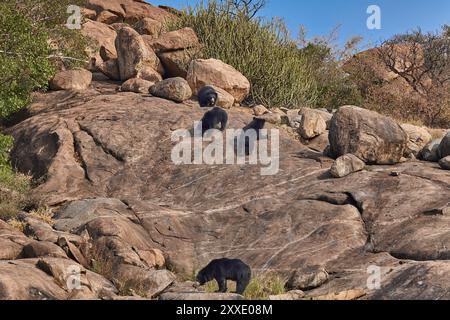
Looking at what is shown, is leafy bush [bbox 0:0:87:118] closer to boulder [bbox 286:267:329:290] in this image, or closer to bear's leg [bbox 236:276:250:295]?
bear's leg [bbox 236:276:250:295]

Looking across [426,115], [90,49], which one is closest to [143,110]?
[90,49]

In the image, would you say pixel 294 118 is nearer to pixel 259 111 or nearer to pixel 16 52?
pixel 259 111

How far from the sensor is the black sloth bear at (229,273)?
1036 cm

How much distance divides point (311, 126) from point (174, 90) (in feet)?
13.8

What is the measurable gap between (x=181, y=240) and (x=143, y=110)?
643 centimetres

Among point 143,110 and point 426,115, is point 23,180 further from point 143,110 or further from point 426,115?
point 426,115

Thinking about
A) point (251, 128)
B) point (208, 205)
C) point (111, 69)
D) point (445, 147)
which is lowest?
point (208, 205)

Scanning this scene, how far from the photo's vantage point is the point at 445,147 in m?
14.7

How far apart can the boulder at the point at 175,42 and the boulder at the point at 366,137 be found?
33.3 ft

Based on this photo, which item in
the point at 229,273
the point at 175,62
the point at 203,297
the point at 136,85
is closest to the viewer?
the point at 203,297

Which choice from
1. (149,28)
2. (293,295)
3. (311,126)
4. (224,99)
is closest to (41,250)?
(293,295)

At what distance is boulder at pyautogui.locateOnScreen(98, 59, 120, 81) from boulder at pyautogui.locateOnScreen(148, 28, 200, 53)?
158cm

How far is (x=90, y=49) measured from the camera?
81.9ft

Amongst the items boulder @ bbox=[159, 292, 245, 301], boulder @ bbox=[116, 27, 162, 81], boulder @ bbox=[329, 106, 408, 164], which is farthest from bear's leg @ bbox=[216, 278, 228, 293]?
boulder @ bbox=[116, 27, 162, 81]
